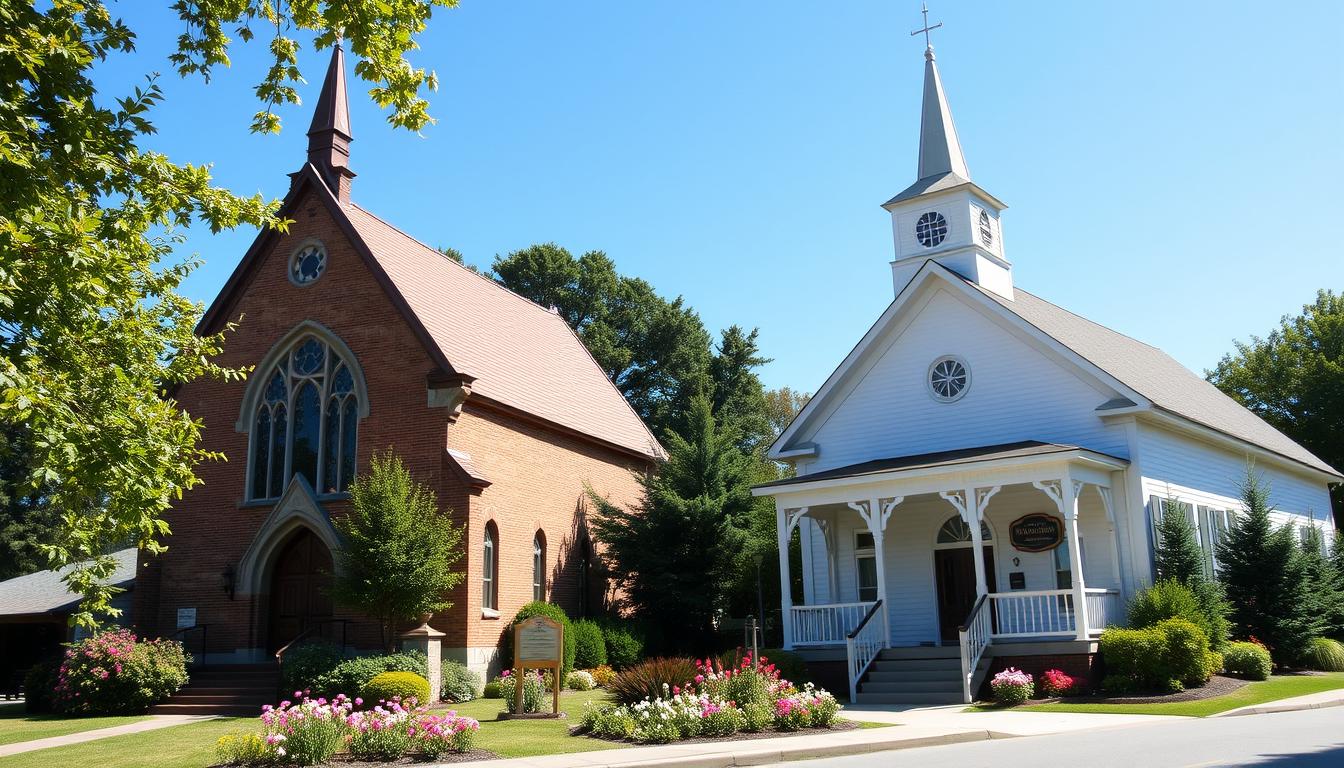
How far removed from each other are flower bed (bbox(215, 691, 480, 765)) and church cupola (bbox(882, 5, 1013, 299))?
1832cm

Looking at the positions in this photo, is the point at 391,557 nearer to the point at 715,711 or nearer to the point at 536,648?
the point at 536,648

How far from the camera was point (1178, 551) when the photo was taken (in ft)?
75.2

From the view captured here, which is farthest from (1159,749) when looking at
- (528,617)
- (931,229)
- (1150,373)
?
(1150,373)

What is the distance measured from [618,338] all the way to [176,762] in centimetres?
4142

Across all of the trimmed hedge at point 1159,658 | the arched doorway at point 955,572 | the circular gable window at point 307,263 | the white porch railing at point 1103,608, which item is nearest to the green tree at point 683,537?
the arched doorway at point 955,572

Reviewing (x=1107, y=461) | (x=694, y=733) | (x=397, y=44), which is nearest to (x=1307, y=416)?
(x=1107, y=461)

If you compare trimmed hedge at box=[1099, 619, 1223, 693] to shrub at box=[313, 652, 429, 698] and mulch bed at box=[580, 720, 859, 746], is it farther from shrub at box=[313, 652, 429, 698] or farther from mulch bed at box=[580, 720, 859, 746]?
shrub at box=[313, 652, 429, 698]

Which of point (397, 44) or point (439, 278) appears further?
point (439, 278)

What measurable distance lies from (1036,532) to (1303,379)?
35.4 meters

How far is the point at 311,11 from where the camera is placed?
13.0 meters

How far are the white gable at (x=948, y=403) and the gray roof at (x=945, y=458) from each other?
0.56m

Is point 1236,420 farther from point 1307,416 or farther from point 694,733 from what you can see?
point 694,733

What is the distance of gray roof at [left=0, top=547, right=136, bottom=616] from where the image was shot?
95.1 ft

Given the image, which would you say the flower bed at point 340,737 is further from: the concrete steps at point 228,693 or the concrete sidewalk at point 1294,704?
the concrete sidewalk at point 1294,704
